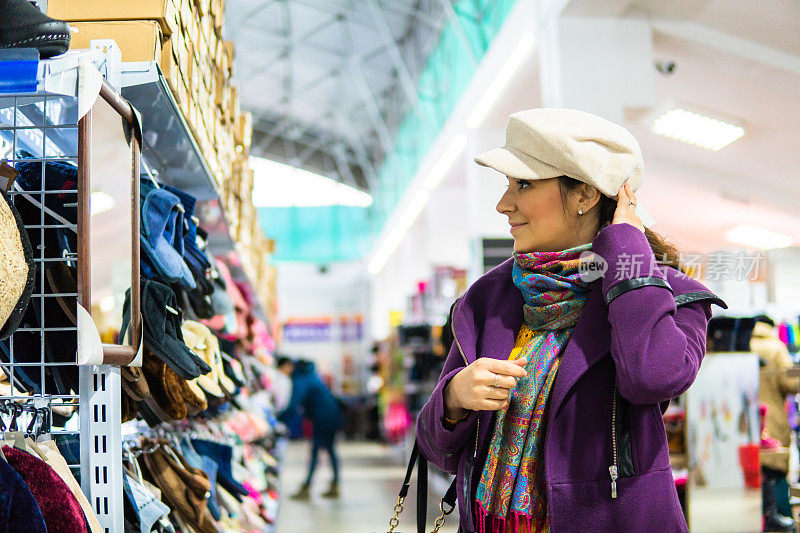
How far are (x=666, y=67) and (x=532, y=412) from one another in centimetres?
513

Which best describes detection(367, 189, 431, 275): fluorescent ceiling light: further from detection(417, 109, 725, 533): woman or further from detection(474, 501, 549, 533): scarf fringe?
detection(474, 501, 549, 533): scarf fringe

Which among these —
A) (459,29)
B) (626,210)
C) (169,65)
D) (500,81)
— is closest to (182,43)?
(169,65)

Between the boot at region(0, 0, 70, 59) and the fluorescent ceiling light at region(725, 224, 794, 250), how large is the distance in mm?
8292

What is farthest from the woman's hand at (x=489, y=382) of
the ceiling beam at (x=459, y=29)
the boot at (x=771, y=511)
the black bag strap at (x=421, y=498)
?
the ceiling beam at (x=459, y=29)

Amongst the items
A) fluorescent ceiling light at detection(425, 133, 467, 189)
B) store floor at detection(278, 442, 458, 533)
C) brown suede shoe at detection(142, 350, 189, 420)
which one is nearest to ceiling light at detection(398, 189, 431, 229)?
fluorescent ceiling light at detection(425, 133, 467, 189)

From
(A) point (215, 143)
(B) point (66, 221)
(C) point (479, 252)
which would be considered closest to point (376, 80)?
(C) point (479, 252)

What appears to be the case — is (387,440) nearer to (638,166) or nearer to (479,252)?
(479,252)

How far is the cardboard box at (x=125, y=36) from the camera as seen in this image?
186 centimetres

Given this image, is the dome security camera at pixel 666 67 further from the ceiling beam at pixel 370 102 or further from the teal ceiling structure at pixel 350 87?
the ceiling beam at pixel 370 102

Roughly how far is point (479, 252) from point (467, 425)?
15.1ft

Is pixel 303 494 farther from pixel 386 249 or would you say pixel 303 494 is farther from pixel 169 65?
pixel 386 249

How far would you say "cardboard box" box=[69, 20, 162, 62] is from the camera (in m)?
1.86

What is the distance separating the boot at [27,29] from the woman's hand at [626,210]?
3.65 feet

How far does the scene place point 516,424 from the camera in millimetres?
1424
